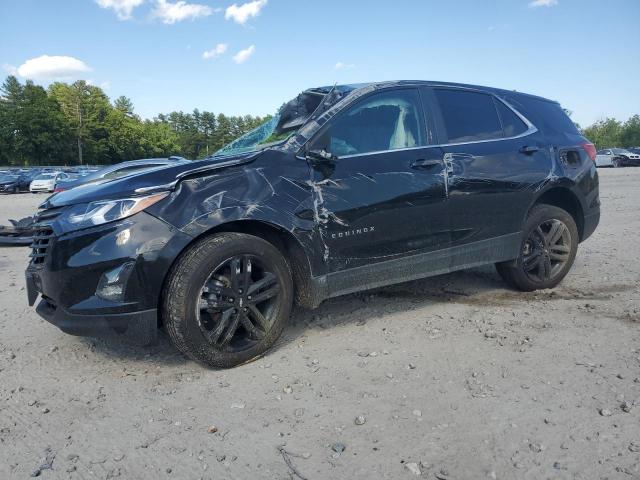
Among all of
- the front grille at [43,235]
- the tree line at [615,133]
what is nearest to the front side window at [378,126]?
the front grille at [43,235]

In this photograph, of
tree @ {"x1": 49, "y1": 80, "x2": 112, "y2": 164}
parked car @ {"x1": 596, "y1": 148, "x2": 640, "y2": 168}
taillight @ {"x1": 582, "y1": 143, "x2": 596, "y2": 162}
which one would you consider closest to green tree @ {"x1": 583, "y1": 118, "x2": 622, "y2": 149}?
parked car @ {"x1": 596, "y1": 148, "x2": 640, "y2": 168}

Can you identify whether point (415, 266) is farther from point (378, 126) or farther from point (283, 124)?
point (283, 124)

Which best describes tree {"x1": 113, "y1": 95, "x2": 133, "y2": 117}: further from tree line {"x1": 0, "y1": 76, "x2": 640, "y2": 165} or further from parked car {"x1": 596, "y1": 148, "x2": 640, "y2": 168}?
parked car {"x1": 596, "y1": 148, "x2": 640, "y2": 168}

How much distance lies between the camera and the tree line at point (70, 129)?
229 feet

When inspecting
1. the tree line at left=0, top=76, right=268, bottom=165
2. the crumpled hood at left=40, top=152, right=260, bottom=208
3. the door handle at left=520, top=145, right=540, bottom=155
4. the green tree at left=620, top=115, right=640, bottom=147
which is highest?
the tree line at left=0, top=76, right=268, bottom=165

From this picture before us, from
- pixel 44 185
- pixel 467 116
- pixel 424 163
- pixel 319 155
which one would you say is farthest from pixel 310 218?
pixel 44 185

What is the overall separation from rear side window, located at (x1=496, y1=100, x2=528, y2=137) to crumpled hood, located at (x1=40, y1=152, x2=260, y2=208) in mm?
2401

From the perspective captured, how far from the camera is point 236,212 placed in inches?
124

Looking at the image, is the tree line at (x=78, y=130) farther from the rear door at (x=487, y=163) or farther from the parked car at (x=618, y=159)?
the rear door at (x=487, y=163)

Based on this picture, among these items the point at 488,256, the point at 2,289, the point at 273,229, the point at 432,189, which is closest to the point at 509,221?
the point at 488,256

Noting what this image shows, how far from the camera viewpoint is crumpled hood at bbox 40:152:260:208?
3.00 metres

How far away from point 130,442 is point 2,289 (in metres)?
3.96

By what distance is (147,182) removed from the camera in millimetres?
3027

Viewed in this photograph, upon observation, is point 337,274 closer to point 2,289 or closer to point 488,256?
point 488,256
